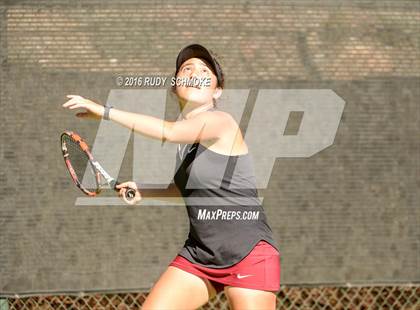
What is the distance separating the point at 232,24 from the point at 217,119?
5.35 ft

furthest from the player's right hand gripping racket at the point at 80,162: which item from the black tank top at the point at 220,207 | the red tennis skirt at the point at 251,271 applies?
the red tennis skirt at the point at 251,271

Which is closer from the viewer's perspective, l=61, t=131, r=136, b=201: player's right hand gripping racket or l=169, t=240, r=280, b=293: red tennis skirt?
l=169, t=240, r=280, b=293: red tennis skirt

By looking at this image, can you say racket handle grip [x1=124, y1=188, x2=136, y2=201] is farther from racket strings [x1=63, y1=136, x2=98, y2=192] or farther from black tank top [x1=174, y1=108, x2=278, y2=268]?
racket strings [x1=63, y1=136, x2=98, y2=192]

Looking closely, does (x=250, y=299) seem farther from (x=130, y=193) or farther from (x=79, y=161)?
(x=79, y=161)

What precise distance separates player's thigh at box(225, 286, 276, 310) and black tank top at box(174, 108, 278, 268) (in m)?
0.13

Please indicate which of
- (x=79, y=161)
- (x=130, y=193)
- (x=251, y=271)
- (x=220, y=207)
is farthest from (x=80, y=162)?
(x=251, y=271)

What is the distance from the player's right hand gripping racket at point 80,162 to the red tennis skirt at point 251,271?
0.71 m

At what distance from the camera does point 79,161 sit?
183 inches

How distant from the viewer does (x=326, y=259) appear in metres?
5.25

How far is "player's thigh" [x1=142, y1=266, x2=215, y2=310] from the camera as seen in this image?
3660 mm

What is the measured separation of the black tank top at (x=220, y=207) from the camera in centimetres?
372

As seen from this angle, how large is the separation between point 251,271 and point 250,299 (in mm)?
121

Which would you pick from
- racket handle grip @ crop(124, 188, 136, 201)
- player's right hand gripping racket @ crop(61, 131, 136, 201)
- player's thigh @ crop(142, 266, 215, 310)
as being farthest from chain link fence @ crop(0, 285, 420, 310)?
player's thigh @ crop(142, 266, 215, 310)

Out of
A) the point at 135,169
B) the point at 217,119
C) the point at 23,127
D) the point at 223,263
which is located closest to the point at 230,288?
the point at 223,263
